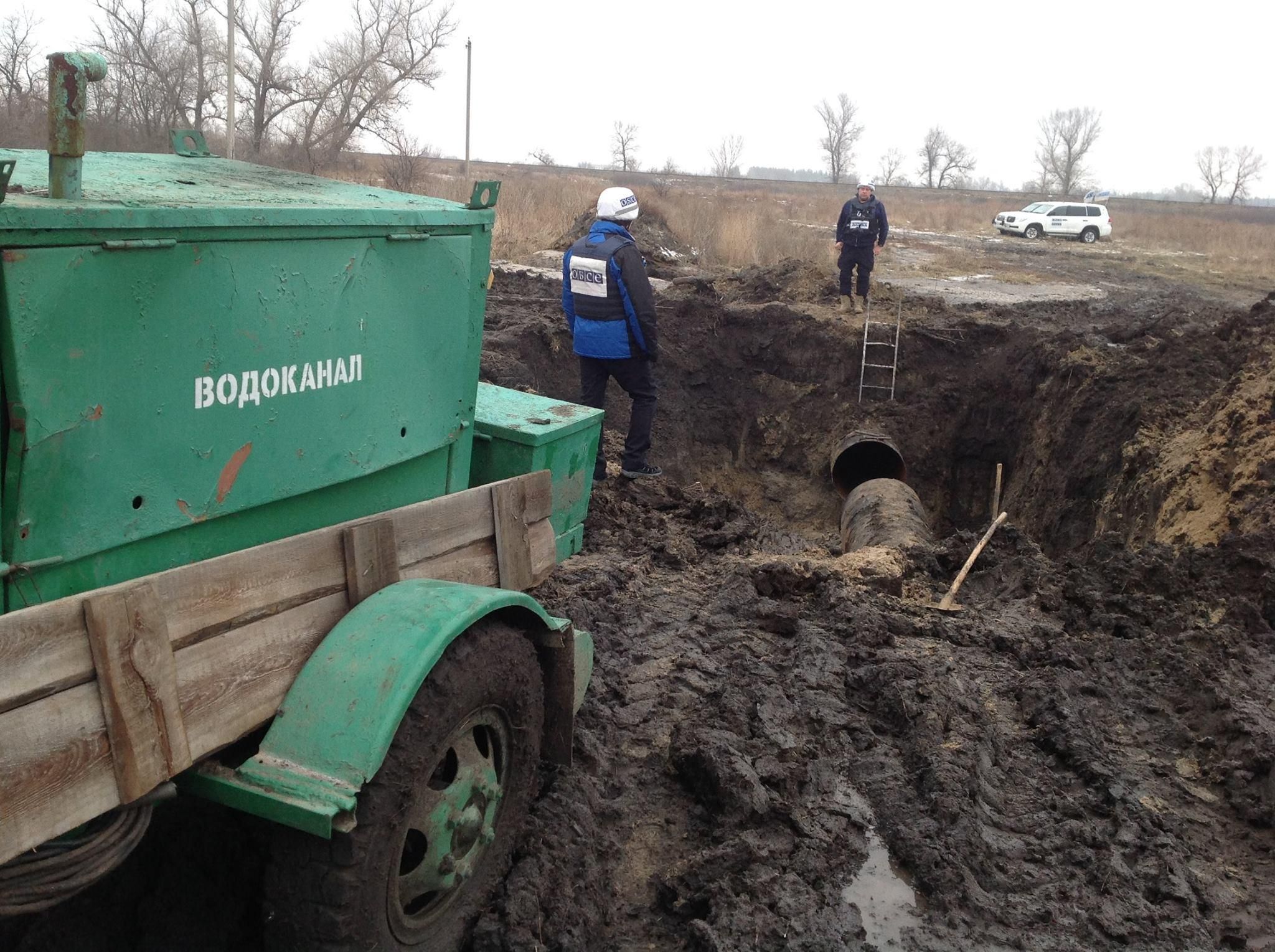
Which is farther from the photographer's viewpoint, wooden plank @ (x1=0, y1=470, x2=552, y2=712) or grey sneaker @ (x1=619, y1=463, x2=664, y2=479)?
grey sneaker @ (x1=619, y1=463, x2=664, y2=479)

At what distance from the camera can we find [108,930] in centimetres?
293

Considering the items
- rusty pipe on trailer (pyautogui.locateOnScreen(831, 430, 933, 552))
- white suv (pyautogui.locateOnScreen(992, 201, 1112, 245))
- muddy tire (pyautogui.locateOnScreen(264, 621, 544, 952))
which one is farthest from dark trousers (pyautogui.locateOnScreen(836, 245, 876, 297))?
white suv (pyautogui.locateOnScreen(992, 201, 1112, 245))

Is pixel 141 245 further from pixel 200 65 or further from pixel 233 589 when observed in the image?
pixel 200 65

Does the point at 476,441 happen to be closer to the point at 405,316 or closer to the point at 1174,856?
the point at 405,316

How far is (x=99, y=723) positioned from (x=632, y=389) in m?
5.73

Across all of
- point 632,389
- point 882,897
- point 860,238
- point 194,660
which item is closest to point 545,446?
point 194,660

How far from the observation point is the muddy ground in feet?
10.9

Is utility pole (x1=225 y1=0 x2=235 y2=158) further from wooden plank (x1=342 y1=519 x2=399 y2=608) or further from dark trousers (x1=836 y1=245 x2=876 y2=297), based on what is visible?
wooden plank (x1=342 y1=519 x2=399 y2=608)

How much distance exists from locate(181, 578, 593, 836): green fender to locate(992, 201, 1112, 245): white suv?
34.1 m

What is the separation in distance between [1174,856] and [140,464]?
3.64 metres

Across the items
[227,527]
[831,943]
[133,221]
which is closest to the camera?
[133,221]

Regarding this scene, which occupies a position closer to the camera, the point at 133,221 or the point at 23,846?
the point at 23,846

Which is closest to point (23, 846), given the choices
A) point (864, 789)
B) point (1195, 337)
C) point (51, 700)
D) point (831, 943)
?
point (51, 700)

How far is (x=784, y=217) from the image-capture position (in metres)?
32.4
